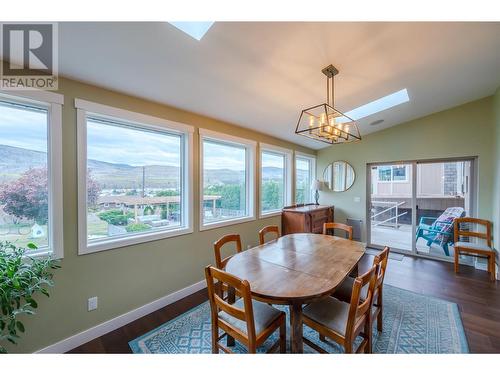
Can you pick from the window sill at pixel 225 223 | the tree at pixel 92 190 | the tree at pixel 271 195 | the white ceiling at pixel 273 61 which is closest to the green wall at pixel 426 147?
the white ceiling at pixel 273 61

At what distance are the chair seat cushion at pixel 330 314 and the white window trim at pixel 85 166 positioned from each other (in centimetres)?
177

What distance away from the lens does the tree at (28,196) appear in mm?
1687

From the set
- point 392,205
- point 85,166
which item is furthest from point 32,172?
point 392,205

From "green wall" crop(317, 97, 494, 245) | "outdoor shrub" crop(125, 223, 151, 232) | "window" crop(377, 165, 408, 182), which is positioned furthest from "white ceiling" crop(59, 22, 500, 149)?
"window" crop(377, 165, 408, 182)

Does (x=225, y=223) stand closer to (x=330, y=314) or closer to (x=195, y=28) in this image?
(x=330, y=314)

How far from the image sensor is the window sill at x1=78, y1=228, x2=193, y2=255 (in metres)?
1.99

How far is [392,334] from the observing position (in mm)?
2020

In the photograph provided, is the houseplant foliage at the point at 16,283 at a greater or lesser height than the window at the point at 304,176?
lesser

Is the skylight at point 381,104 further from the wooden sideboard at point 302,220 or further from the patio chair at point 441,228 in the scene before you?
the patio chair at point 441,228
